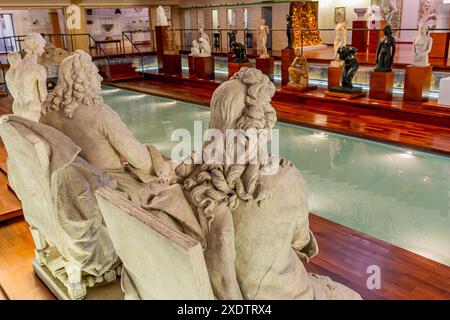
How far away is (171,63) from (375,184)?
806 centimetres

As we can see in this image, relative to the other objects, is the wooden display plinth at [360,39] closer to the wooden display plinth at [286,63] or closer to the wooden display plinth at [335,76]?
the wooden display plinth at [286,63]

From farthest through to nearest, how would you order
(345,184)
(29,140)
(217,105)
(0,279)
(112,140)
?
1. (345,184)
2. (0,279)
3. (112,140)
4. (29,140)
5. (217,105)

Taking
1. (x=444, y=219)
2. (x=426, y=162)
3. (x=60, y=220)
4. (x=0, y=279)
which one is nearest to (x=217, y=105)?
(x=60, y=220)

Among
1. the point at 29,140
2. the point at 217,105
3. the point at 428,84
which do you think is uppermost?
the point at 217,105

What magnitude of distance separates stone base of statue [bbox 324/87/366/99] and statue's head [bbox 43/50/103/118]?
5865mm

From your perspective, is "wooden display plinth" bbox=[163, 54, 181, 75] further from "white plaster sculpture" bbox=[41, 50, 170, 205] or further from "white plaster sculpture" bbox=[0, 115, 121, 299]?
"white plaster sculpture" bbox=[0, 115, 121, 299]

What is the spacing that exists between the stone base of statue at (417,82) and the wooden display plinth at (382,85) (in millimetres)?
260

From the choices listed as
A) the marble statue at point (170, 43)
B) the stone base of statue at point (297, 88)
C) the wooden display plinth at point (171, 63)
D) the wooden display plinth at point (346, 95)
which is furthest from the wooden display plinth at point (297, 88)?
the marble statue at point (170, 43)

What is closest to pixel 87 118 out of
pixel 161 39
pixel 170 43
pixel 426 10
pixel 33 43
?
pixel 33 43

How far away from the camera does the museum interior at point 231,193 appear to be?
3.99 feet

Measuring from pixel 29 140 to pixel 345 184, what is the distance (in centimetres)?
326

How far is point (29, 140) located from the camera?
167 centimetres

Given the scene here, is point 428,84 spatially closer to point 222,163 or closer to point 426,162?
point 426,162
